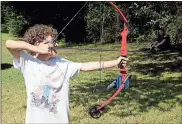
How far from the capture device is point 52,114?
2.21 meters

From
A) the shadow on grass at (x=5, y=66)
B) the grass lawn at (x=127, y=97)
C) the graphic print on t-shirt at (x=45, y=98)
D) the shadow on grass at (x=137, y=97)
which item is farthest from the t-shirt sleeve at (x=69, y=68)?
the shadow on grass at (x=5, y=66)

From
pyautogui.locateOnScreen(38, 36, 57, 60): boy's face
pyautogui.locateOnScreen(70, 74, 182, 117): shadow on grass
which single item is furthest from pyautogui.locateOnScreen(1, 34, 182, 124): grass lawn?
pyautogui.locateOnScreen(38, 36, 57, 60): boy's face

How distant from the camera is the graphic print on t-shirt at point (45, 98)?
2.21 meters

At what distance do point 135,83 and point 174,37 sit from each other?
0.98 m

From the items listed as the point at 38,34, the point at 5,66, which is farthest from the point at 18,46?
the point at 5,66

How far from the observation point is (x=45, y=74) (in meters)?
2.23

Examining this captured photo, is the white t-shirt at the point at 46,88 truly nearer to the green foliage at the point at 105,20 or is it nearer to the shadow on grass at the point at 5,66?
the green foliage at the point at 105,20

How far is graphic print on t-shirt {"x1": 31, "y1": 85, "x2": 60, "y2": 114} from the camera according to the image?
221 centimetres

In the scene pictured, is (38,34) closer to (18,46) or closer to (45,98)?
(18,46)

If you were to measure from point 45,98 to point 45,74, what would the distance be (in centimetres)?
13

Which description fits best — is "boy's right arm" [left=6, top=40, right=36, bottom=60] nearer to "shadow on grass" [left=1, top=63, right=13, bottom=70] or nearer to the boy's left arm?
the boy's left arm

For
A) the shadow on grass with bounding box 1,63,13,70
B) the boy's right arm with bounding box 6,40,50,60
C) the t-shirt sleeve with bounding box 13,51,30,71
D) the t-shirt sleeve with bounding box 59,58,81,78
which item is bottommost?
the shadow on grass with bounding box 1,63,13,70

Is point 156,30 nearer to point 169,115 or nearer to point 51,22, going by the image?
Answer: point 169,115

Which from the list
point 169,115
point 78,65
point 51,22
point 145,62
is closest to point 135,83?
point 169,115
